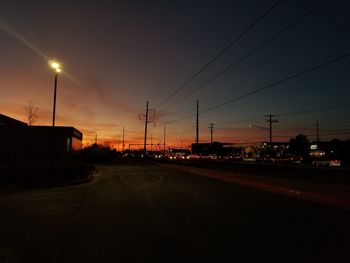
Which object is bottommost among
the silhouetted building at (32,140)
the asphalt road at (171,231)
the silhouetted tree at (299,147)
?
the asphalt road at (171,231)

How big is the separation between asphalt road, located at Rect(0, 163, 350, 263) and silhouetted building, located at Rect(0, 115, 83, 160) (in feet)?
107

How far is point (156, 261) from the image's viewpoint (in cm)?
655

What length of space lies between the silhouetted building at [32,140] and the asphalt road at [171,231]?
3255 cm

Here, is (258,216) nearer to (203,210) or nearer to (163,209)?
(203,210)

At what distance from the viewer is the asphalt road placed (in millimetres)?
7000

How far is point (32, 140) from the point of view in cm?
6869

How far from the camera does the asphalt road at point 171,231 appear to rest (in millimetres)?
7000

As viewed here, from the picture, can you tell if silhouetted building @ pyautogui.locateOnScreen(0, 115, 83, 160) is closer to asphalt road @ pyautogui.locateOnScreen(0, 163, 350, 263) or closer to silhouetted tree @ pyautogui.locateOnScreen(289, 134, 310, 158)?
asphalt road @ pyautogui.locateOnScreen(0, 163, 350, 263)

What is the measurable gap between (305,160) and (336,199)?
2471 inches

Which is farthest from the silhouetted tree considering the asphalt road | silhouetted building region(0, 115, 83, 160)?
the asphalt road

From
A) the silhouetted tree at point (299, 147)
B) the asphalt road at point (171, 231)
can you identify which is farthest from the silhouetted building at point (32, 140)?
the silhouetted tree at point (299, 147)

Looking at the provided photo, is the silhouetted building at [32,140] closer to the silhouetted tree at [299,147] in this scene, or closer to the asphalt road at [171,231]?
the asphalt road at [171,231]

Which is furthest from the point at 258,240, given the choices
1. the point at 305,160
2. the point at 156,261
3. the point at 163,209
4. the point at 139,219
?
the point at 305,160

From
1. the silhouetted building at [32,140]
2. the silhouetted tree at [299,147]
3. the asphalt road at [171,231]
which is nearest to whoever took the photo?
the asphalt road at [171,231]
